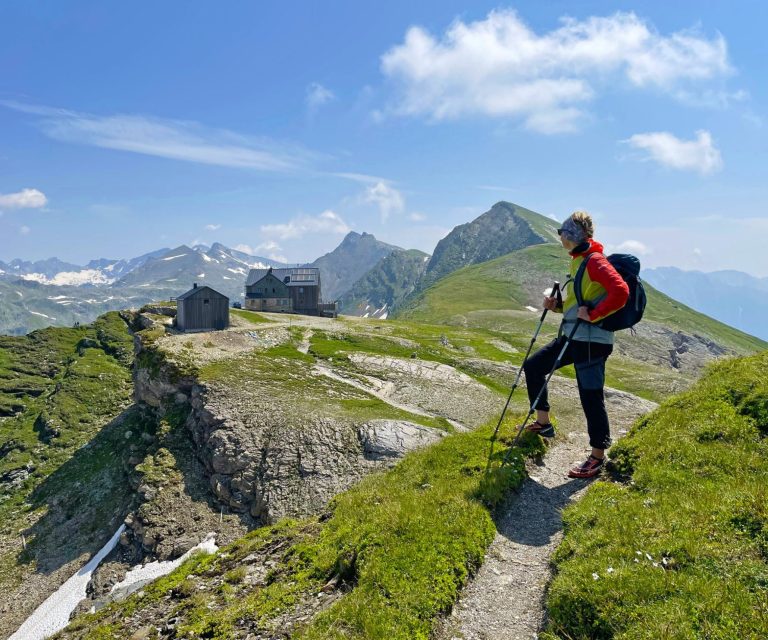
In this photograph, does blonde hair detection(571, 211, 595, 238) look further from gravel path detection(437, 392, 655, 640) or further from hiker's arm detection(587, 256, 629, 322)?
gravel path detection(437, 392, 655, 640)

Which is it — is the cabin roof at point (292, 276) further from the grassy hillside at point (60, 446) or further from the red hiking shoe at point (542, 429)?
the red hiking shoe at point (542, 429)

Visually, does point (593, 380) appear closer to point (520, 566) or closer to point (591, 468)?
point (591, 468)

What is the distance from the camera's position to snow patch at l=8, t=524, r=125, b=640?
32.0 metres

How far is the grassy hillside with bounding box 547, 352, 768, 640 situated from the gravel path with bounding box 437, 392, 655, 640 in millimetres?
718

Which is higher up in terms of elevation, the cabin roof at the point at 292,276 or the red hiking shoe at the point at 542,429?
the cabin roof at the point at 292,276

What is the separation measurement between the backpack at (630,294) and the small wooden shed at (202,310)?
6344 cm

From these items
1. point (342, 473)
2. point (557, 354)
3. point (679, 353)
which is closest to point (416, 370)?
point (342, 473)

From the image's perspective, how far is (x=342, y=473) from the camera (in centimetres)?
3356

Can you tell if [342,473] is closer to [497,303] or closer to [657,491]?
[657,491]

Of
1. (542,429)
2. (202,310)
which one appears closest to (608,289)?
(542,429)

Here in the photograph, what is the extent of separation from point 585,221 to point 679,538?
7.58m

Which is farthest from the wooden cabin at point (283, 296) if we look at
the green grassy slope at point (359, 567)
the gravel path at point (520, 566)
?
the gravel path at point (520, 566)

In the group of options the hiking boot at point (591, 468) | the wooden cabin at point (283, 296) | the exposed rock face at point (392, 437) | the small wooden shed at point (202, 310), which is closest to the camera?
the hiking boot at point (591, 468)

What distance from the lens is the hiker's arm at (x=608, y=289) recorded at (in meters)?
10.3
